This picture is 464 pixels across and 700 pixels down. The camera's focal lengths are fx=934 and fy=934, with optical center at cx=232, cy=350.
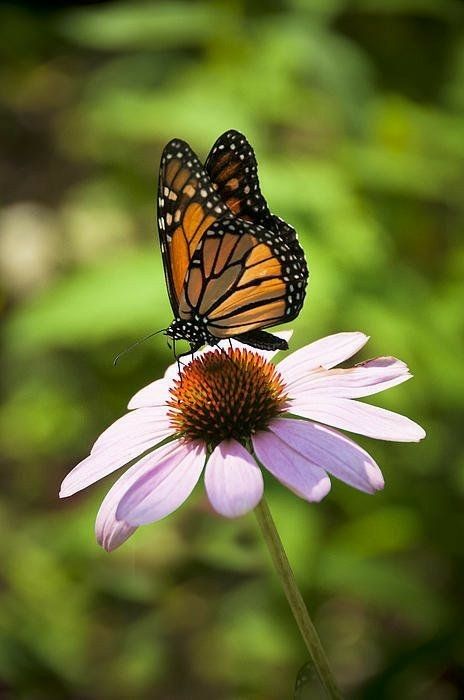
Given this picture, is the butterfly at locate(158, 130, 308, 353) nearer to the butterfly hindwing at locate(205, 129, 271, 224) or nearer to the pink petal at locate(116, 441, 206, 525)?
the butterfly hindwing at locate(205, 129, 271, 224)

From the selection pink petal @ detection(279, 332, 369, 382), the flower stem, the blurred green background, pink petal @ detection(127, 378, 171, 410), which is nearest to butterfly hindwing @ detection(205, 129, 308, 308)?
pink petal @ detection(279, 332, 369, 382)

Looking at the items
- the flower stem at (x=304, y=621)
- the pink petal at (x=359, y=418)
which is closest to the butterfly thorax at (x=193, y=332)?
the pink petal at (x=359, y=418)

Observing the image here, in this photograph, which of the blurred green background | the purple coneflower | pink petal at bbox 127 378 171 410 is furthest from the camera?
the blurred green background

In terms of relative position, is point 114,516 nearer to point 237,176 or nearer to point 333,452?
point 333,452

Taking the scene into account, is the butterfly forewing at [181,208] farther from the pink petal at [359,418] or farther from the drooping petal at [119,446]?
the pink petal at [359,418]

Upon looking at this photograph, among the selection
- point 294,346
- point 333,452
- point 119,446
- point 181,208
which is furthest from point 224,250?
point 294,346

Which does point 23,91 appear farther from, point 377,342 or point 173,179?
point 173,179
